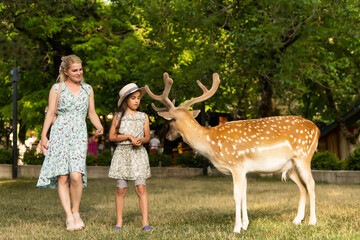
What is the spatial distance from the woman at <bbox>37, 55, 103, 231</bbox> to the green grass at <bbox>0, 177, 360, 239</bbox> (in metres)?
0.41

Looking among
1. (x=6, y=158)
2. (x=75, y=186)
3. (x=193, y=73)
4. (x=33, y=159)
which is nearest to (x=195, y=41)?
(x=193, y=73)

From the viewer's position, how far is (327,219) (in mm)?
6293

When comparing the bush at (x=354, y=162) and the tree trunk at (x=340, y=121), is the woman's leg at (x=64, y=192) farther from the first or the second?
the tree trunk at (x=340, y=121)

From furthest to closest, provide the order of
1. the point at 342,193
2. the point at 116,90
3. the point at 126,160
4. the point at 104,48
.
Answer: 1. the point at 116,90
2. the point at 104,48
3. the point at 342,193
4. the point at 126,160

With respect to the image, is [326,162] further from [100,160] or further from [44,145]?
[44,145]

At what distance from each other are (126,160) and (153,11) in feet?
27.3

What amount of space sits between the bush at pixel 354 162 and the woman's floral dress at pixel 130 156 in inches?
414

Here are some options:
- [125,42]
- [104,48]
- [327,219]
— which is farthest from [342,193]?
[104,48]

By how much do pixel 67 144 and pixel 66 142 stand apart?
0.09ft

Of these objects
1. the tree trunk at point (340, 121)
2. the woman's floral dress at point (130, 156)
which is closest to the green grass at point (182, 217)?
the woman's floral dress at point (130, 156)

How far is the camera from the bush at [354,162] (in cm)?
1474

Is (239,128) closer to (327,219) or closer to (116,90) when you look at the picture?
(327,219)

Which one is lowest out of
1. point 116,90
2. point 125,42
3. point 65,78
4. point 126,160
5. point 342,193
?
point 342,193

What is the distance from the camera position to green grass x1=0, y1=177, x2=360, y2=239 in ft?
17.4
